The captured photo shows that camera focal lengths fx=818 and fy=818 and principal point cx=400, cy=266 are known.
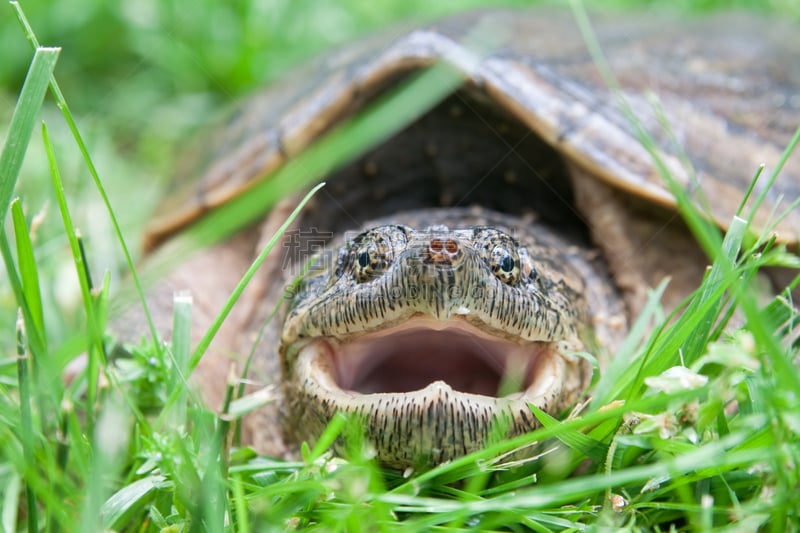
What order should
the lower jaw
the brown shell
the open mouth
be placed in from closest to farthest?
the lower jaw
the open mouth
the brown shell

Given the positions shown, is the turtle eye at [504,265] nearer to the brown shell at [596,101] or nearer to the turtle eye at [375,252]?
the turtle eye at [375,252]

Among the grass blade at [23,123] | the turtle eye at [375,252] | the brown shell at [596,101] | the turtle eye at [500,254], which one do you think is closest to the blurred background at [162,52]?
the brown shell at [596,101]

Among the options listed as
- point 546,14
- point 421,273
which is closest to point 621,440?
point 421,273

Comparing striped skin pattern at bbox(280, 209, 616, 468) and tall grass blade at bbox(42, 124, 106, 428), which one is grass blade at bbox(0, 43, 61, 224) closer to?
tall grass blade at bbox(42, 124, 106, 428)

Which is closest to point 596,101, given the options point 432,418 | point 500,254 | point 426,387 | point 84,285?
point 500,254

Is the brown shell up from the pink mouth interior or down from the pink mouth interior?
up

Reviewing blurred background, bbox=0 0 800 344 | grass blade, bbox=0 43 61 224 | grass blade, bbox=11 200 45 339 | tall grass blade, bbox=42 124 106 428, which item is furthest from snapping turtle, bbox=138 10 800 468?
blurred background, bbox=0 0 800 344

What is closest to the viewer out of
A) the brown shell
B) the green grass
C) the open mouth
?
the green grass

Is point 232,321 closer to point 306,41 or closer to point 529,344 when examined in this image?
point 529,344
